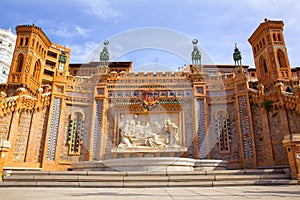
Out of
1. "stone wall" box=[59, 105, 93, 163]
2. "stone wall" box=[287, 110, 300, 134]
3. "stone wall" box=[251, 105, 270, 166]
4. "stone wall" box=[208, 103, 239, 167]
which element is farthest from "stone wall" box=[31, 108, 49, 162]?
"stone wall" box=[287, 110, 300, 134]

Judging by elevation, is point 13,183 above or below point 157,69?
below

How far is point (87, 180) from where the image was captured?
9.79m

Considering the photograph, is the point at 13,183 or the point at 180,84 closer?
the point at 13,183

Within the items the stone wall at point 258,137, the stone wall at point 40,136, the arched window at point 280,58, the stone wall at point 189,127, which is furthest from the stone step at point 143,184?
the arched window at point 280,58

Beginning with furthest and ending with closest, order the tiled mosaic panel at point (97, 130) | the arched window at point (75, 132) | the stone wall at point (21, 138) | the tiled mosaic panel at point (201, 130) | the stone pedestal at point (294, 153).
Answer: the arched window at point (75, 132), the tiled mosaic panel at point (97, 130), the tiled mosaic panel at point (201, 130), the stone wall at point (21, 138), the stone pedestal at point (294, 153)

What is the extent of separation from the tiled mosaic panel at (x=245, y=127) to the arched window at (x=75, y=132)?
43.6ft

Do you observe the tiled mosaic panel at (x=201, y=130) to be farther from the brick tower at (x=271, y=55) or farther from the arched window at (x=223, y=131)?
the brick tower at (x=271, y=55)

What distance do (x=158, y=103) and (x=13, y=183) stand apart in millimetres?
12949

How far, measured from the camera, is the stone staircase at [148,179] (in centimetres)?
930

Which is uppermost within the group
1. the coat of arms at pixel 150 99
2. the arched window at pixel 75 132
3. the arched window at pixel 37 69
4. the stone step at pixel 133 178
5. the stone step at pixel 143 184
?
the arched window at pixel 37 69

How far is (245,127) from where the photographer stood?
1805 centimetres

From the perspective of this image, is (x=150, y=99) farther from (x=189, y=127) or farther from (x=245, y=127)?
(x=245, y=127)

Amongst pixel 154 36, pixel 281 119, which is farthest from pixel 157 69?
pixel 281 119

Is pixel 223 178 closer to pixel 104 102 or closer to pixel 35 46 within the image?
pixel 104 102
